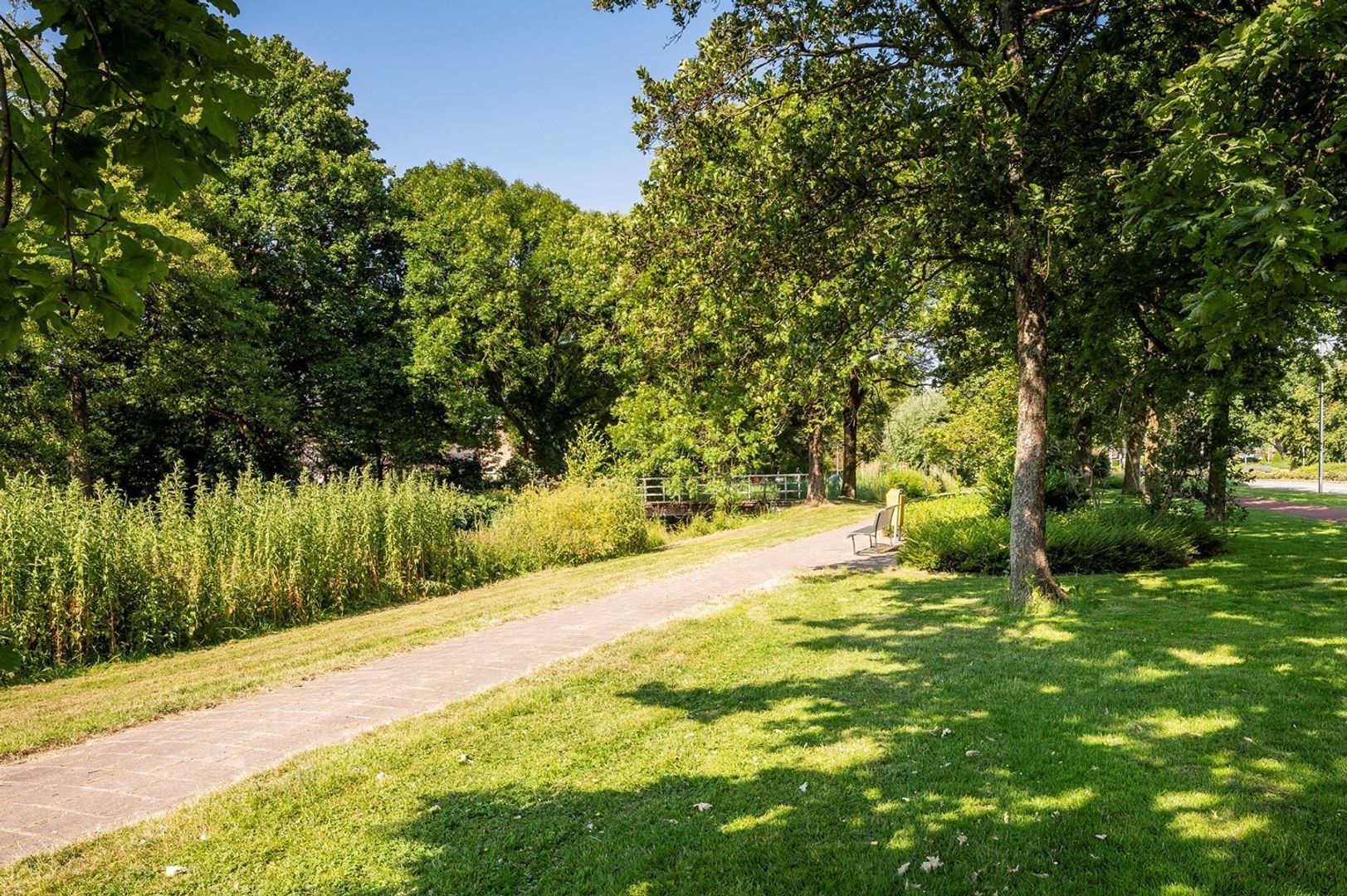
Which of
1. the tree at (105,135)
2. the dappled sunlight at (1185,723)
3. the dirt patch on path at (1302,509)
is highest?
the tree at (105,135)

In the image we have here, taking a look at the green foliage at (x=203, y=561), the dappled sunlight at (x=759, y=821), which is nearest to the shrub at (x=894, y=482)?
the green foliage at (x=203, y=561)

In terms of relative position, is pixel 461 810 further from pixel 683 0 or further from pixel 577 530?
pixel 577 530

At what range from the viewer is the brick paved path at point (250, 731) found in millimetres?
4031

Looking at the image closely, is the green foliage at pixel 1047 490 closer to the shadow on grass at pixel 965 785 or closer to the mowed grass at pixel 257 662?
the mowed grass at pixel 257 662

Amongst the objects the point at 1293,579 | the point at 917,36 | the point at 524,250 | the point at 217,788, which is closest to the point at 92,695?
the point at 217,788

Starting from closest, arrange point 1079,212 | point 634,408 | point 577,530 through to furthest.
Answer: point 1079,212 < point 577,530 < point 634,408

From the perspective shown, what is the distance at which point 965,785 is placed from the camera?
13.4ft

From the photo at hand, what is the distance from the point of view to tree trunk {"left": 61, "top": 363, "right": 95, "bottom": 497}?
19316 mm

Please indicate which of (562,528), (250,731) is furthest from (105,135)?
(562,528)

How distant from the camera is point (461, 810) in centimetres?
400

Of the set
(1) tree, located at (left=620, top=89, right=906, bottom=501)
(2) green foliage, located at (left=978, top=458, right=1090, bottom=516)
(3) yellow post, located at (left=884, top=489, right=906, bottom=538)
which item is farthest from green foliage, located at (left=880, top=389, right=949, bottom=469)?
(1) tree, located at (left=620, top=89, right=906, bottom=501)

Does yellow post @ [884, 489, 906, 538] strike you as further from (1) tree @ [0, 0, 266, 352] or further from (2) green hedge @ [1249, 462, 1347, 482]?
(2) green hedge @ [1249, 462, 1347, 482]

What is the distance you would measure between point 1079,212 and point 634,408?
664 inches

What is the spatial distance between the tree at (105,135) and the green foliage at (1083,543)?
11443 millimetres
